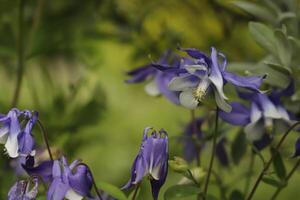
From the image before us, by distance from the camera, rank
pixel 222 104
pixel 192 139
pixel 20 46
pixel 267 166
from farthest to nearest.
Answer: pixel 20 46 < pixel 192 139 < pixel 267 166 < pixel 222 104

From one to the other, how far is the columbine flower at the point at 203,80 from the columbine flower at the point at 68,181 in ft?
0.40

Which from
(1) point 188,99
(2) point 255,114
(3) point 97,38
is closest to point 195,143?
(2) point 255,114

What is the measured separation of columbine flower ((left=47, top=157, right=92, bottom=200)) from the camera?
68 centimetres

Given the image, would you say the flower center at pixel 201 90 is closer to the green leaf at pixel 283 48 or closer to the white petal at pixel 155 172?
the white petal at pixel 155 172

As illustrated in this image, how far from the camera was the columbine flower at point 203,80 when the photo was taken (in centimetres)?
65

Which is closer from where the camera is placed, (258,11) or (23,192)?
(23,192)

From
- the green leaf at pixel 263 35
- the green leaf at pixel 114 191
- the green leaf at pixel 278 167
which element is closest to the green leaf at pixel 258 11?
the green leaf at pixel 263 35

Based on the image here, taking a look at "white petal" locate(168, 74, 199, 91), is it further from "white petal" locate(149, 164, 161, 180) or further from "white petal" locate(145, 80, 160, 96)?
"white petal" locate(145, 80, 160, 96)

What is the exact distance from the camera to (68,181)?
2.25ft

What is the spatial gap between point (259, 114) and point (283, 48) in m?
0.08

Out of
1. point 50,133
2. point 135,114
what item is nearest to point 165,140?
point 50,133

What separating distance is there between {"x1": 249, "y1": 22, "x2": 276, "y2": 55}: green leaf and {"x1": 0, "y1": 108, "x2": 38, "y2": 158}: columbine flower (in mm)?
291

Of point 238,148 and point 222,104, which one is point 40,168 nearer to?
point 222,104

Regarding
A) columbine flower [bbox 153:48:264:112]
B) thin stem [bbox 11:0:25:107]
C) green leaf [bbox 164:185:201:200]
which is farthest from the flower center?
thin stem [bbox 11:0:25:107]
